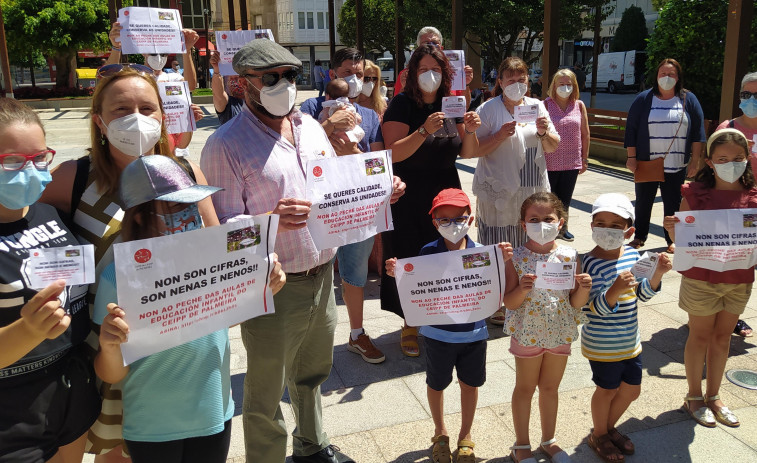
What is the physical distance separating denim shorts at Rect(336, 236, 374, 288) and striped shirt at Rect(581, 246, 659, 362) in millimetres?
1781

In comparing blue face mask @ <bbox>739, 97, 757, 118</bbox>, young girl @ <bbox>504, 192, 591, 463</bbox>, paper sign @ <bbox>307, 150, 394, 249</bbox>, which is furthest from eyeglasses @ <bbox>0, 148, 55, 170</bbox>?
blue face mask @ <bbox>739, 97, 757, 118</bbox>

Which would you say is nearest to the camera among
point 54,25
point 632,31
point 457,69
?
point 457,69

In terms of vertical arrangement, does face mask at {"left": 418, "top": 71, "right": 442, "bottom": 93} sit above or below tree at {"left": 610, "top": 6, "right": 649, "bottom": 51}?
below

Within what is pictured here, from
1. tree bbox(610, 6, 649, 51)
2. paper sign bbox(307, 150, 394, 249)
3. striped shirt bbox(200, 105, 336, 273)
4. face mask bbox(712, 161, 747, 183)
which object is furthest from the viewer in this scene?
tree bbox(610, 6, 649, 51)

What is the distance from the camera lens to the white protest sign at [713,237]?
330cm

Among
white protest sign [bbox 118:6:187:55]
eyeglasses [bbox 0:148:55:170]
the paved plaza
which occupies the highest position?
white protest sign [bbox 118:6:187:55]

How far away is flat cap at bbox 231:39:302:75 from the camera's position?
2672 mm

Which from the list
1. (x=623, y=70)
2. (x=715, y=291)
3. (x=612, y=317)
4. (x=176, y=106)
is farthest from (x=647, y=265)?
(x=623, y=70)

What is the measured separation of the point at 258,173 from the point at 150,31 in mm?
4232

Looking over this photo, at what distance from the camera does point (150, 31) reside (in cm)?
608

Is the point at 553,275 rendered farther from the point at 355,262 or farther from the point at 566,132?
the point at 566,132

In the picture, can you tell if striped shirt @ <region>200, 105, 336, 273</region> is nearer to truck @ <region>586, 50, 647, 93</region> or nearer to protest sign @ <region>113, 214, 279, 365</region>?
protest sign @ <region>113, 214, 279, 365</region>

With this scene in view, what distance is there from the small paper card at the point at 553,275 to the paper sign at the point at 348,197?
848 mm

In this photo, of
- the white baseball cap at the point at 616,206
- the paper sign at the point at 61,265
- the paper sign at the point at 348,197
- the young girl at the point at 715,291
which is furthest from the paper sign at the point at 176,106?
the young girl at the point at 715,291
